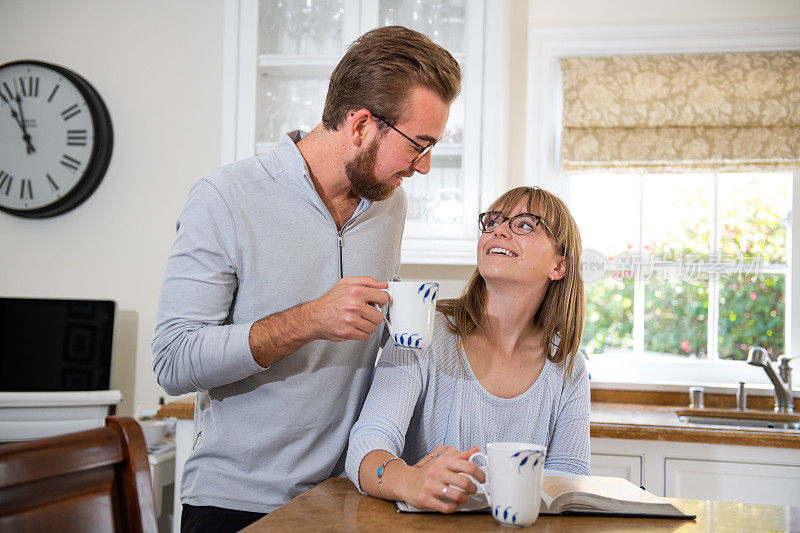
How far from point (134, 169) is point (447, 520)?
256cm

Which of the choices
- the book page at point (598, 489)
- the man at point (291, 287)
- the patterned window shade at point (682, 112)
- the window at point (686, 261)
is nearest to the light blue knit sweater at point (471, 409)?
the man at point (291, 287)

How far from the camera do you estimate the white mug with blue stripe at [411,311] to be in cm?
119

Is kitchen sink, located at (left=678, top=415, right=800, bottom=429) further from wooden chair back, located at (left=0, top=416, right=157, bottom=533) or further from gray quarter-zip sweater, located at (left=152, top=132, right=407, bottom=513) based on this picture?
wooden chair back, located at (left=0, top=416, right=157, bottom=533)

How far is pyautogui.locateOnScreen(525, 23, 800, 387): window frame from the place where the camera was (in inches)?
116

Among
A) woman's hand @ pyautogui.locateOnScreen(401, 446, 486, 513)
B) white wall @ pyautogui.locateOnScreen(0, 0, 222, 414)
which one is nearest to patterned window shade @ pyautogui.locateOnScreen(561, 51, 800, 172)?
white wall @ pyautogui.locateOnScreen(0, 0, 222, 414)

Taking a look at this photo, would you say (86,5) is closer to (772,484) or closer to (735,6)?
(735,6)

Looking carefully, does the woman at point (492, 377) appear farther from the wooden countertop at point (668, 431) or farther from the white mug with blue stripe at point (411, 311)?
the wooden countertop at point (668, 431)

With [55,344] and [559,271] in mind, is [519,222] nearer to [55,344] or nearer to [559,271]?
[559,271]

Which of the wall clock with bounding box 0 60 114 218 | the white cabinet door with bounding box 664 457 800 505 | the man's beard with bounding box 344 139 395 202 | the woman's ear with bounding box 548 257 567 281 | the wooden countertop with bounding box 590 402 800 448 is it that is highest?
the wall clock with bounding box 0 60 114 218

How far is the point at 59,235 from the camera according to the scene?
3.19 metres

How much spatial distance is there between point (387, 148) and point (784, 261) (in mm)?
2203

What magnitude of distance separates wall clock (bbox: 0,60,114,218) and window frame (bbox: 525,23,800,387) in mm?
1833

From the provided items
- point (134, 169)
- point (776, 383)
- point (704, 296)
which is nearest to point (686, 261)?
point (704, 296)

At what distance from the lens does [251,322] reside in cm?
136
